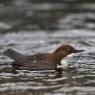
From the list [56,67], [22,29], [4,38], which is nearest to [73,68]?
[56,67]

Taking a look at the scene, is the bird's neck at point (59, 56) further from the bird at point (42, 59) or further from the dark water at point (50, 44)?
the dark water at point (50, 44)

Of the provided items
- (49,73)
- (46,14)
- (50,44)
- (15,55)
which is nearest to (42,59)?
(15,55)

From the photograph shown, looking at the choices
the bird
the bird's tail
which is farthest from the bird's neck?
the bird's tail

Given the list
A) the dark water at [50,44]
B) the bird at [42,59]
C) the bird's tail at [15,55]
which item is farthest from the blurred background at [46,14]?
the bird at [42,59]

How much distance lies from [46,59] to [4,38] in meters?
6.11

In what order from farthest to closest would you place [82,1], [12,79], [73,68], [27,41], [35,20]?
1. [82,1]
2. [35,20]
3. [27,41]
4. [73,68]
5. [12,79]

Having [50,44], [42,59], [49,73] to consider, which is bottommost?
[49,73]

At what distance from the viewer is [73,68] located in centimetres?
1584

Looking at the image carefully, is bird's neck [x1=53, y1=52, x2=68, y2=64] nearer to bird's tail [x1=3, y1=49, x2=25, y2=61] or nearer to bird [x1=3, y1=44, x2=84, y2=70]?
bird [x1=3, y1=44, x2=84, y2=70]

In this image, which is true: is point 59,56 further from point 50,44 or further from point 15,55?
point 50,44

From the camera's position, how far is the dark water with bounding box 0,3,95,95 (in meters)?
13.1

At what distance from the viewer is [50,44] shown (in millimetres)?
20188

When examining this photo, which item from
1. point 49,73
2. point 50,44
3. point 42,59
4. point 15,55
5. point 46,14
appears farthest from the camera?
point 46,14

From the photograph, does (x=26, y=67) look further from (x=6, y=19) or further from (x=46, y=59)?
(x=6, y=19)
